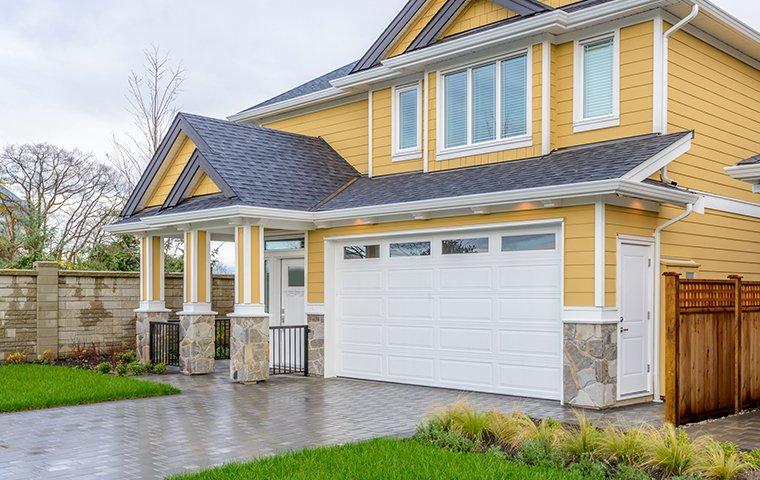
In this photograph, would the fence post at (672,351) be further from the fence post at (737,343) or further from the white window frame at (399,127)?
the white window frame at (399,127)

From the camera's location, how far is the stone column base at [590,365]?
9812mm

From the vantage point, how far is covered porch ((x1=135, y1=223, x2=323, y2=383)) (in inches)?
504

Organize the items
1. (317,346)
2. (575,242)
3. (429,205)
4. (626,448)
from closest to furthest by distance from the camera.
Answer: (626,448), (575,242), (429,205), (317,346)

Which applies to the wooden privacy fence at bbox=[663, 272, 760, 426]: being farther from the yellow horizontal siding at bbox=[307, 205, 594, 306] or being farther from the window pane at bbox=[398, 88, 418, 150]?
the window pane at bbox=[398, 88, 418, 150]

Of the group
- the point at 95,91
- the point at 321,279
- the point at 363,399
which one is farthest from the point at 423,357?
the point at 95,91

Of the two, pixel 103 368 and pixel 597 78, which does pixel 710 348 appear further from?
pixel 103 368

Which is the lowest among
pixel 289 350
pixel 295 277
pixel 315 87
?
pixel 289 350

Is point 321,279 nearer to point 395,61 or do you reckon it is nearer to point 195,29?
point 395,61

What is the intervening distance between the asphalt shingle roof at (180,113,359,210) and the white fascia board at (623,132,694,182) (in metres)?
6.09

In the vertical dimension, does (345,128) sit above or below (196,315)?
above

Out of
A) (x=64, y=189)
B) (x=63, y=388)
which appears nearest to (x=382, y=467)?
(x=63, y=388)

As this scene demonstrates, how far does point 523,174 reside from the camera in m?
11.2

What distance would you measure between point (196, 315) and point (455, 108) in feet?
20.0

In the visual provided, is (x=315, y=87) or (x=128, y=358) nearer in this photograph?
(x=128, y=358)
